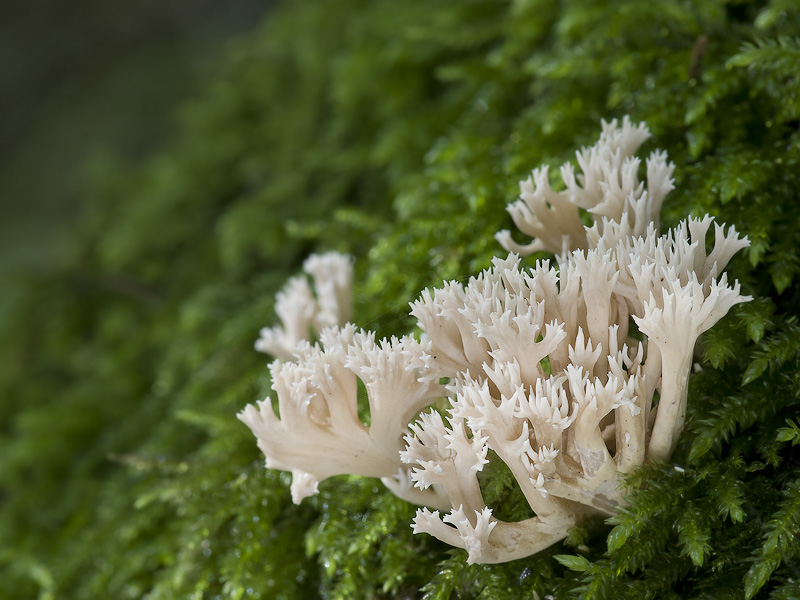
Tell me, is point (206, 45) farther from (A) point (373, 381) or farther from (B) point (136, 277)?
(A) point (373, 381)

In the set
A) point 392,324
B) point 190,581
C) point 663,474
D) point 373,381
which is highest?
point 373,381

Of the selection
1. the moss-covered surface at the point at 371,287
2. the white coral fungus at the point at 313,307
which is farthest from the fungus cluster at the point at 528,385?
the white coral fungus at the point at 313,307

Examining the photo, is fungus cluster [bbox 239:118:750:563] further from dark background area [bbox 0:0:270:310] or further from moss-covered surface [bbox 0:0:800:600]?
dark background area [bbox 0:0:270:310]

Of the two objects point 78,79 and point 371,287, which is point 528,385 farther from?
point 78,79

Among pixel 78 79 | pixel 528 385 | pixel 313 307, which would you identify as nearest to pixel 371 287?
pixel 313 307

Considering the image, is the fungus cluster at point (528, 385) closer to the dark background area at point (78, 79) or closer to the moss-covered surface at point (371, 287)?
the moss-covered surface at point (371, 287)

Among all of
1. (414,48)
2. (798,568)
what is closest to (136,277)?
(414,48)
